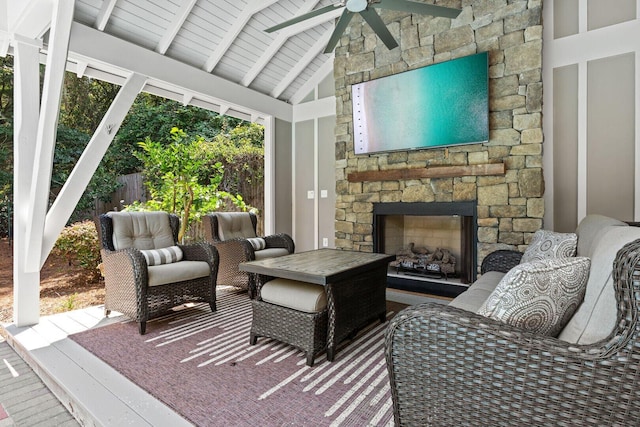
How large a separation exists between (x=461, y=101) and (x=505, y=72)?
1.51ft

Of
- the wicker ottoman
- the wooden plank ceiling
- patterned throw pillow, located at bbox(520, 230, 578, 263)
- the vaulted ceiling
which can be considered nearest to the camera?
patterned throw pillow, located at bbox(520, 230, 578, 263)

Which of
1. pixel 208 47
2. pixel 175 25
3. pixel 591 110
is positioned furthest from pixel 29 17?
pixel 591 110

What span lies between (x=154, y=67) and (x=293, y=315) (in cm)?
317

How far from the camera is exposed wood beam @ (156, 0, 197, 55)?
348 centimetres

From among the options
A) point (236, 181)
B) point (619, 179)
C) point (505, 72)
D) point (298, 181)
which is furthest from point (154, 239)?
point (619, 179)

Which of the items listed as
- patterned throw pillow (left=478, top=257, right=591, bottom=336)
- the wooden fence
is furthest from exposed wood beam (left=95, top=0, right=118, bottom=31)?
patterned throw pillow (left=478, top=257, right=591, bottom=336)

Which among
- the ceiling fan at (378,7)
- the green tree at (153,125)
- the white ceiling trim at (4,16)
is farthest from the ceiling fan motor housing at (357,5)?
the green tree at (153,125)

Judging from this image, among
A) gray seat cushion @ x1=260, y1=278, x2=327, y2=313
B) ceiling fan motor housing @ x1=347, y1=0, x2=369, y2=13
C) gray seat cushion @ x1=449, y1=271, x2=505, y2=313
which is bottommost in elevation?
gray seat cushion @ x1=260, y1=278, x2=327, y2=313

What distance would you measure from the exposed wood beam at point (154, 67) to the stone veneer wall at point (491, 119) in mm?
1649

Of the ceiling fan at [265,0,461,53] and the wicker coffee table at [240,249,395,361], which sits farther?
the ceiling fan at [265,0,461,53]

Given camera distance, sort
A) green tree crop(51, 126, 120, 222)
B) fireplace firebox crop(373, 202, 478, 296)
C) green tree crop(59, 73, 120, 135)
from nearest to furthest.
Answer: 1. fireplace firebox crop(373, 202, 478, 296)
2. green tree crop(51, 126, 120, 222)
3. green tree crop(59, 73, 120, 135)

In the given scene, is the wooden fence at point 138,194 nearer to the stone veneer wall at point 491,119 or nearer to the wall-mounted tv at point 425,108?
the stone veneer wall at point 491,119

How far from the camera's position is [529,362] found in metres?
0.97

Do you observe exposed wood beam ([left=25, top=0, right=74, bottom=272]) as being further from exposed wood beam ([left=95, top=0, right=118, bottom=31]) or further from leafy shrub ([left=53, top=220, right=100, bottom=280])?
leafy shrub ([left=53, top=220, right=100, bottom=280])
